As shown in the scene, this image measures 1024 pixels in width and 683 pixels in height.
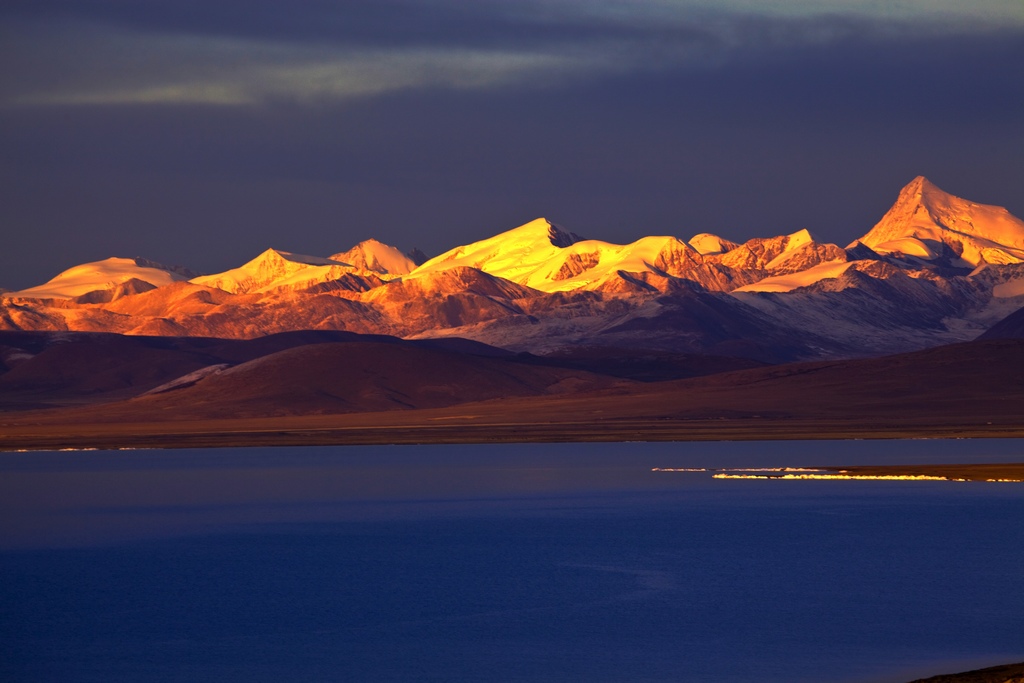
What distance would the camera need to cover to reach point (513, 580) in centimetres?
5134

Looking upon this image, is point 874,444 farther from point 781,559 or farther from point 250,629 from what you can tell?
point 250,629

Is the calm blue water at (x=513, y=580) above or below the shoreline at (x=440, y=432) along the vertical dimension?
below

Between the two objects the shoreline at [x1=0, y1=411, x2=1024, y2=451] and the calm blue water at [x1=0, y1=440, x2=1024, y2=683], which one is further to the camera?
the shoreline at [x1=0, y1=411, x2=1024, y2=451]

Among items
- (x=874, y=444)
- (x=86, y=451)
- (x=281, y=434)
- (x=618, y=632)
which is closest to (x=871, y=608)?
(x=618, y=632)

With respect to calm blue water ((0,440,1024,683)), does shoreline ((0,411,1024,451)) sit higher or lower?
higher

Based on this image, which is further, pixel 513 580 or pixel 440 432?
pixel 440 432

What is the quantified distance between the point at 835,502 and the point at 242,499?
1202 inches

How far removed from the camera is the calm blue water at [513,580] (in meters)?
37.4

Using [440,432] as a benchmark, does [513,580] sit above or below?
below

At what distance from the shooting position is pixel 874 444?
4710 inches

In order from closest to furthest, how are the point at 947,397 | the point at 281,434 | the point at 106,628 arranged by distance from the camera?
the point at 106,628, the point at 281,434, the point at 947,397

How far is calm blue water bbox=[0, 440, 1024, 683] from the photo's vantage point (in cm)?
3738

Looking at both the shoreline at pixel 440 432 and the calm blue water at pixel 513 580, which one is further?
the shoreline at pixel 440 432

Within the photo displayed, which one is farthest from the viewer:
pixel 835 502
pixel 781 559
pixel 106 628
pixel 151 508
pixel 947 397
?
pixel 947 397
